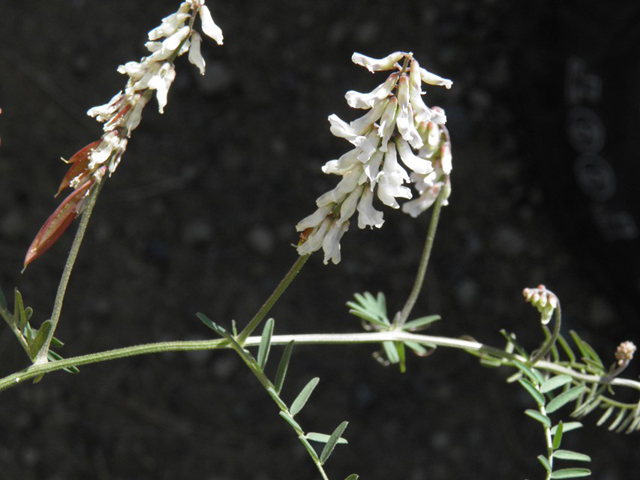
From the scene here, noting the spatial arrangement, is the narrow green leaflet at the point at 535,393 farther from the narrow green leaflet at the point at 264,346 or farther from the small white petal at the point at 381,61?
the small white petal at the point at 381,61

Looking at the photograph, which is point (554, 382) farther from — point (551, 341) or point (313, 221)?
point (313, 221)

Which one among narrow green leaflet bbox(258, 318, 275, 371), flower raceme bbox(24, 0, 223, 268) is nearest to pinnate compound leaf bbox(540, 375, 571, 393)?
narrow green leaflet bbox(258, 318, 275, 371)

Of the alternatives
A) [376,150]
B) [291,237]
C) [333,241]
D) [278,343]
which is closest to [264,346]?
[278,343]

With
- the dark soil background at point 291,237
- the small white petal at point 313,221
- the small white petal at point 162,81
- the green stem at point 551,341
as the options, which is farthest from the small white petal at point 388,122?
the dark soil background at point 291,237

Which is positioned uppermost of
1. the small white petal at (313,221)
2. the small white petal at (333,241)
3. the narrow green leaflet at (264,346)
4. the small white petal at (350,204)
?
the small white petal at (350,204)

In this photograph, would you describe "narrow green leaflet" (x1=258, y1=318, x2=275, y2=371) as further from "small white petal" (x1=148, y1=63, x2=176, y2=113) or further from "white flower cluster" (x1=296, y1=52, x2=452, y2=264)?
"small white petal" (x1=148, y1=63, x2=176, y2=113)

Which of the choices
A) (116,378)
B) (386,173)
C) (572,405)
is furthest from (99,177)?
(572,405)

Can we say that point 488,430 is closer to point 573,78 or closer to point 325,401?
point 325,401
